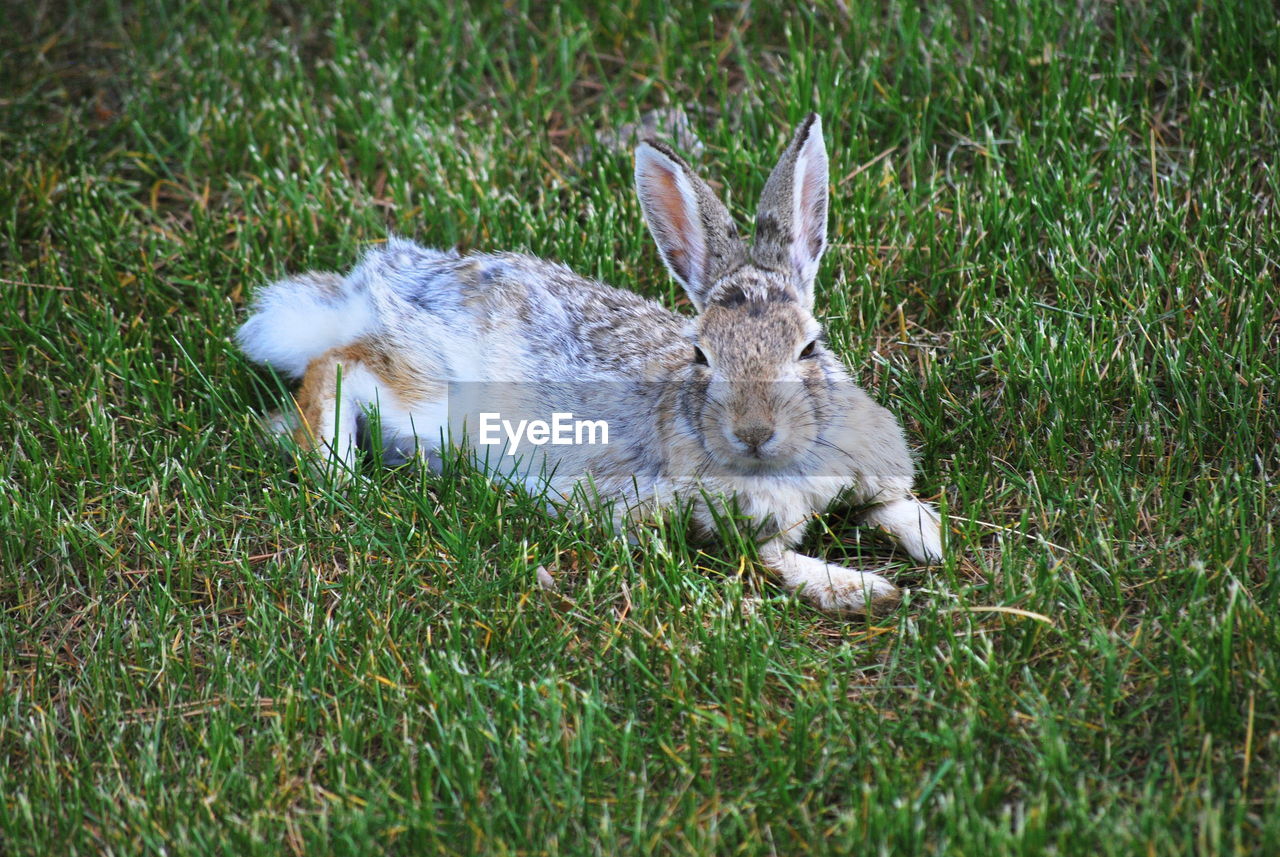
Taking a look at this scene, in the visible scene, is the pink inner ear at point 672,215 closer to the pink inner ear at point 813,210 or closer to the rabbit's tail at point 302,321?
the pink inner ear at point 813,210

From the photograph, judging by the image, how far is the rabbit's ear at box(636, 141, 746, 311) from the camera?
4.23 metres

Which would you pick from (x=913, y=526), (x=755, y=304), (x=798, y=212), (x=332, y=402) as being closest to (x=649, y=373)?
(x=755, y=304)

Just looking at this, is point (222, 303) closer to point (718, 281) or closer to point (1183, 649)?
point (718, 281)

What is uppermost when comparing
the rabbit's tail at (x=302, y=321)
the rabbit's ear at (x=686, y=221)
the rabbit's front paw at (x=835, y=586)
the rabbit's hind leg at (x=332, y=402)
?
the rabbit's ear at (x=686, y=221)

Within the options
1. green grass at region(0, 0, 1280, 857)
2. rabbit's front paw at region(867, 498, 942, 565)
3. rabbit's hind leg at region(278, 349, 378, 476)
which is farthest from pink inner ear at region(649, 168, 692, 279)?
rabbit's hind leg at region(278, 349, 378, 476)

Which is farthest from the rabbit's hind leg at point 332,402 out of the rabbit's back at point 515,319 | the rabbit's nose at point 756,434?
the rabbit's nose at point 756,434

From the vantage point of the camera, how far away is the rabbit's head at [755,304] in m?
3.73

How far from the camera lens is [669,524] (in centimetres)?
400

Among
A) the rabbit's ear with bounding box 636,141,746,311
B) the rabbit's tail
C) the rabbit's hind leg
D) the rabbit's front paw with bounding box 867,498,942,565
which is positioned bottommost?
the rabbit's front paw with bounding box 867,498,942,565

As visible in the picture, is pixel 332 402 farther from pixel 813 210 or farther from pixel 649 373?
pixel 813 210

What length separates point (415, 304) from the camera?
4.80 m

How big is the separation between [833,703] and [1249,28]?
3685mm

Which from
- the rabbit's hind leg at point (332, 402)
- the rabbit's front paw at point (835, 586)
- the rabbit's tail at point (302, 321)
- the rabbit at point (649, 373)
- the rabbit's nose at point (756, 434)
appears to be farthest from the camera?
the rabbit's tail at point (302, 321)

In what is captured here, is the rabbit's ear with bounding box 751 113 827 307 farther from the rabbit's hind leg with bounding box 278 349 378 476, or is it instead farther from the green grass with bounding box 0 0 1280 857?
the rabbit's hind leg with bounding box 278 349 378 476
